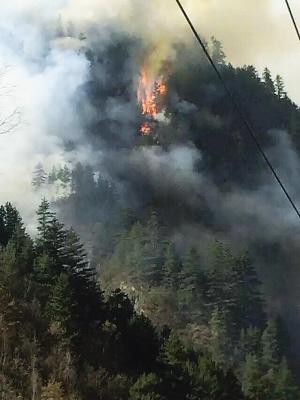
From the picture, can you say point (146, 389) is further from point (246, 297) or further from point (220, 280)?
point (246, 297)

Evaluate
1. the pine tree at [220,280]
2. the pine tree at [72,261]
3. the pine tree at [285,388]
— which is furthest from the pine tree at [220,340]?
the pine tree at [72,261]

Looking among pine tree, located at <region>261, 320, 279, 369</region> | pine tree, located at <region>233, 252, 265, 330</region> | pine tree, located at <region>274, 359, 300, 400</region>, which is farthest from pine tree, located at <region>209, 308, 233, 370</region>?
pine tree, located at <region>274, 359, 300, 400</region>

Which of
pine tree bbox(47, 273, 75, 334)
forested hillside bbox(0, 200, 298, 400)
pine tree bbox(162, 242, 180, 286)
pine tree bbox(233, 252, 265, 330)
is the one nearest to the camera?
forested hillside bbox(0, 200, 298, 400)

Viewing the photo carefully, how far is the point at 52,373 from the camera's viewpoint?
144ft

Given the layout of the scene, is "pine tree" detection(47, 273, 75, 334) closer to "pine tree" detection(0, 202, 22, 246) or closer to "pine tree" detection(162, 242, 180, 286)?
"pine tree" detection(0, 202, 22, 246)

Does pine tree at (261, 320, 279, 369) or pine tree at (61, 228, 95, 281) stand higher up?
pine tree at (61, 228, 95, 281)

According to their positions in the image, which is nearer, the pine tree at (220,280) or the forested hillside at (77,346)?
the forested hillside at (77,346)

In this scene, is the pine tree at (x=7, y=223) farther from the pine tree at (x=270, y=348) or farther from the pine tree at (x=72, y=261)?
the pine tree at (x=270, y=348)

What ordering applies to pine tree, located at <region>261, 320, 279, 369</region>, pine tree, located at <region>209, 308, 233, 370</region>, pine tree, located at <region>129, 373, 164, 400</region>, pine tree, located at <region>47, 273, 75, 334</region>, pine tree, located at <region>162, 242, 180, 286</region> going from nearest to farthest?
1. pine tree, located at <region>129, 373, 164, 400</region>
2. pine tree, located at <region>47, 273, 75, 334</region>
3. pine tree, located at <region>261, 320, 279, 369</region>
4. pine tree, located at <region>209, 308, 233, 370</region>
5. pine tree, located at <region>162, 242, 180, 286</region>

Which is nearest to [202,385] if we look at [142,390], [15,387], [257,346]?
[142,390]

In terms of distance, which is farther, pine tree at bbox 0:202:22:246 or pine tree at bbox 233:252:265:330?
pine tree at bbox 233:252:265:330

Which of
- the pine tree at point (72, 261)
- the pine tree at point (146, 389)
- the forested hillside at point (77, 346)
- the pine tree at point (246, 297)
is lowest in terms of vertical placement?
the pine tree at point (146, 389)

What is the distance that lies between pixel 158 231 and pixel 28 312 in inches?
5292

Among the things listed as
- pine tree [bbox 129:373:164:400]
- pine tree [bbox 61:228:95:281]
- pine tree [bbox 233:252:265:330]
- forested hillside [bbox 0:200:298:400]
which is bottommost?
pine tree [bbox 129:373:164:400]
